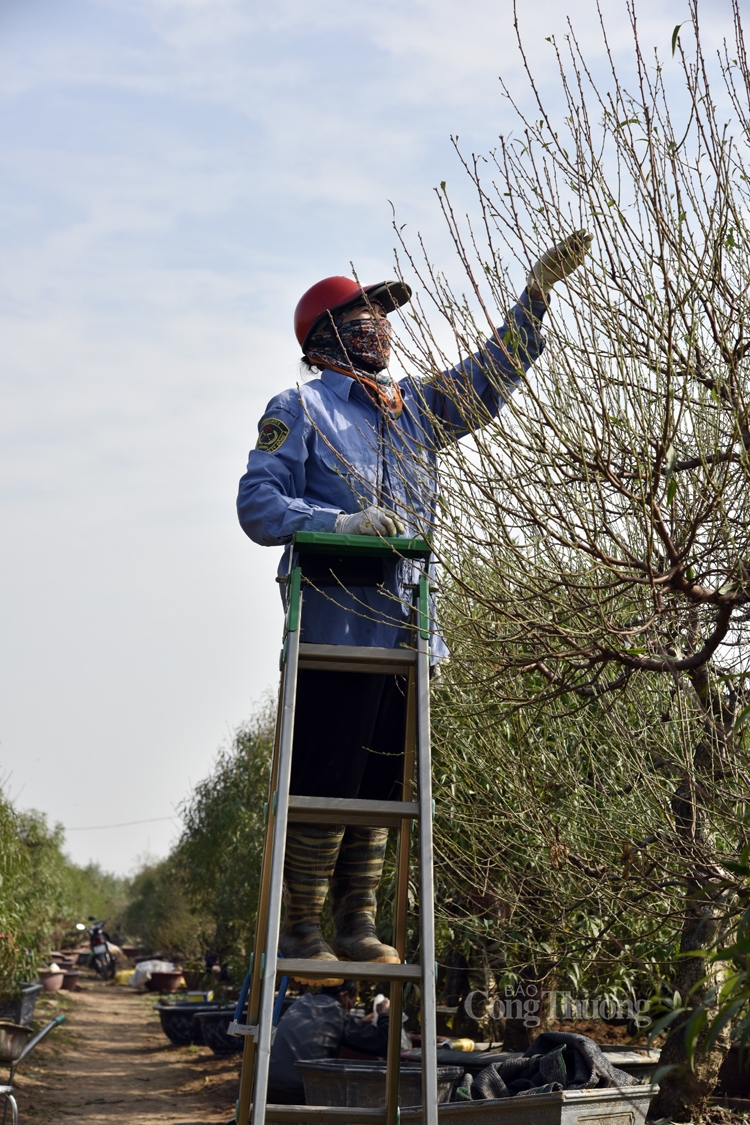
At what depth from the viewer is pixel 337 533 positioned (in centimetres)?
311

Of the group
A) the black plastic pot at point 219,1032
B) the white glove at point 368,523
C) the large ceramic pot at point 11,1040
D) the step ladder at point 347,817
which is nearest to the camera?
the step ladder at point 347,817

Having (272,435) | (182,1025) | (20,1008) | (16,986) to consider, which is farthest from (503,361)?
(182,1025)

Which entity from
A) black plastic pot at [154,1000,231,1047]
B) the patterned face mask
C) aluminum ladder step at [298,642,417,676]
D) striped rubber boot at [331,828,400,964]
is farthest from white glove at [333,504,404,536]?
black plastic pot at [154,1000,231,1047]

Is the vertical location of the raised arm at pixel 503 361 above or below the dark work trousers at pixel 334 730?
above

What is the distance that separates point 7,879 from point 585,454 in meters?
11.3

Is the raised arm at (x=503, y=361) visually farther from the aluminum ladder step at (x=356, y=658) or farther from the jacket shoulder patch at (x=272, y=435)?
the aluminum ladder step at (x=356, y=658)

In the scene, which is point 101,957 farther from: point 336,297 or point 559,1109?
point 336,297

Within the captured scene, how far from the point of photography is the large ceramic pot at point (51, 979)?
85.9 ft

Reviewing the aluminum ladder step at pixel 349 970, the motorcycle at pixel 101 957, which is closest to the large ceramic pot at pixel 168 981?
the motorcycle at pixel 101 957

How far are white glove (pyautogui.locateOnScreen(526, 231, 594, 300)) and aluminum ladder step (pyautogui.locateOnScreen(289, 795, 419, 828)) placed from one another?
1661 millimetres

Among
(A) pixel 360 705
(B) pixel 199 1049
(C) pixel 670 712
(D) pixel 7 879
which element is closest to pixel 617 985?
(C) pixel 670 712

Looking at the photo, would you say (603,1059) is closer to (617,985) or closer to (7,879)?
(617,985)

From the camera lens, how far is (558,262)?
3393 millimetres

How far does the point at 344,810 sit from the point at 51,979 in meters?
27.0
